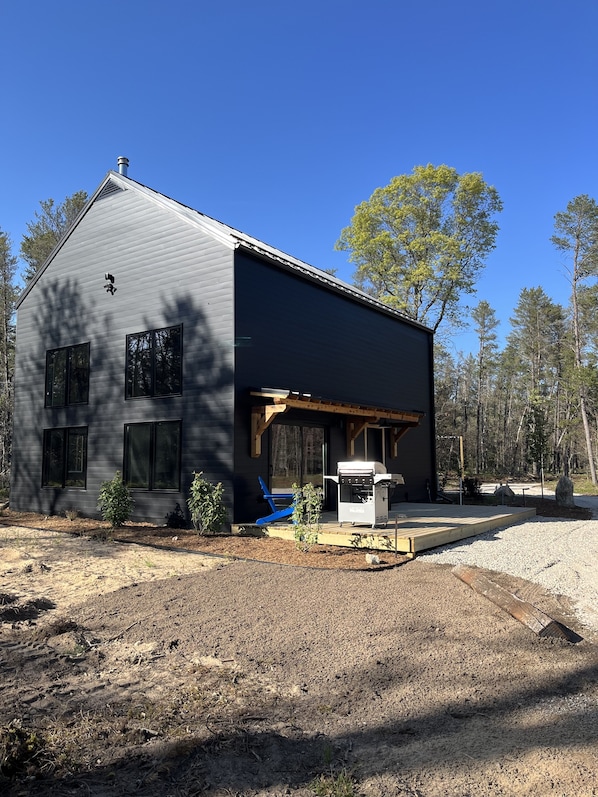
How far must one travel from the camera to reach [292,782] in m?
2.42

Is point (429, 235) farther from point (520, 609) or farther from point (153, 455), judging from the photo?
point (520, 609)

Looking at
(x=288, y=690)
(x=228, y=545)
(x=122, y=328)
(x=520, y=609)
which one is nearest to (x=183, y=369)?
(x=122, y=328)

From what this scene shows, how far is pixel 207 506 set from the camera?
9555 millimetres

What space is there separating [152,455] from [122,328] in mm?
3299

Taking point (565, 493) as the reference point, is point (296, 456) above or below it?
above

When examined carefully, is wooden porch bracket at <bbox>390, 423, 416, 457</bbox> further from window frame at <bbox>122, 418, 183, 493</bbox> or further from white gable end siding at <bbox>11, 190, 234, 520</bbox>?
window frame at <bbox>122, 418, 183, 493</bbox>

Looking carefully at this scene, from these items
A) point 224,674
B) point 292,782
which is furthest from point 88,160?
point 292,782

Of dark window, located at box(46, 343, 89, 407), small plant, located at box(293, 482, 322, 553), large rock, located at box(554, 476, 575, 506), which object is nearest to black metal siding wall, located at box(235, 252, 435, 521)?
small plant, located at box(293, 482, 322, 553)

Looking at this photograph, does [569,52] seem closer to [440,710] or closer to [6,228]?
[440,710]

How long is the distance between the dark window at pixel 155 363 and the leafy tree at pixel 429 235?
54.6ft

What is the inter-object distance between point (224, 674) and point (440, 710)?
1484 mm

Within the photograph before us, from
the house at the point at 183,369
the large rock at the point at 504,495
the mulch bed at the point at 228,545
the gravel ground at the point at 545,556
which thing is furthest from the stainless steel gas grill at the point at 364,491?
the large rock at the point at 504,495

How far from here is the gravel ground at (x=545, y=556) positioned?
19.9 feet

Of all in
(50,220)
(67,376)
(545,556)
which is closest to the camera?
(545,556)
